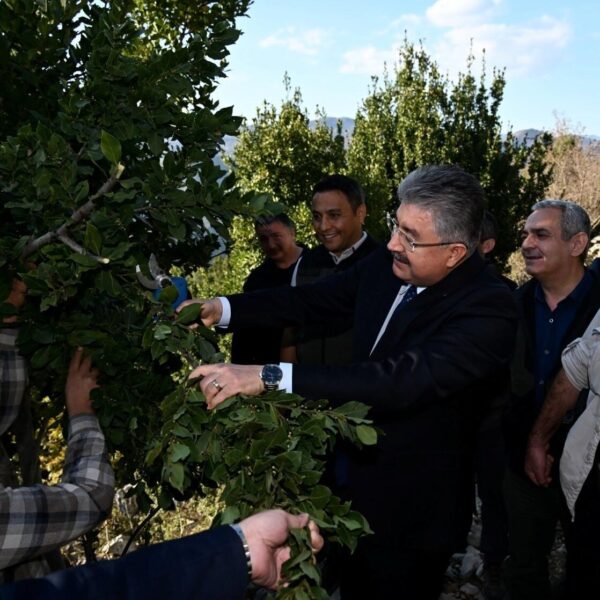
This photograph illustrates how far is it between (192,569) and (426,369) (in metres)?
1.41

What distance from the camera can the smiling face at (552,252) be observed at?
4.29 metres

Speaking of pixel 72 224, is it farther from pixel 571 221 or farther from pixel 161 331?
pixel 571 221

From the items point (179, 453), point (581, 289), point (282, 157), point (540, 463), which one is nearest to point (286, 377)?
point (179, 453)

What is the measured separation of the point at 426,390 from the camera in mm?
2682

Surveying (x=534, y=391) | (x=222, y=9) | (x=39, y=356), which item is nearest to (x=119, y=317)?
(x=39, y=356)

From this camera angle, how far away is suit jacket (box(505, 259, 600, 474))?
13.4ft

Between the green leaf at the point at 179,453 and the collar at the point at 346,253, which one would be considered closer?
the green leaf at the point at 179,453

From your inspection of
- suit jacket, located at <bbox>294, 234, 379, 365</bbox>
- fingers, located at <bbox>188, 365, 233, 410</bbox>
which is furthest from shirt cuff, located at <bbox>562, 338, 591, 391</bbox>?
fingers, located at <bbox>188, 365, 233, 410</bbox>

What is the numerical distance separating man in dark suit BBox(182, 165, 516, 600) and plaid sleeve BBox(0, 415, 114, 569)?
990 millimetres

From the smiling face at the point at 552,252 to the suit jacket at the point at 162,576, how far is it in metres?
3.22

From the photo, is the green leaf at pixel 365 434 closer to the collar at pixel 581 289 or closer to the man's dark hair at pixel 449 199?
the man's dark hair at pixel 449 199

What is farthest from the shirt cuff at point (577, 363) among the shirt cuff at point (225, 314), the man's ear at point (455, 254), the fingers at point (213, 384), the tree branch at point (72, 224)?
the tree branch at point (72, 224)

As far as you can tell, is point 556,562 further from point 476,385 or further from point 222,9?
point 222,9

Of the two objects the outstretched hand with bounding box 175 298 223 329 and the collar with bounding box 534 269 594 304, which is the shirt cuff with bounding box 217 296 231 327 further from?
the collar with bounding box 534 269 594 304
